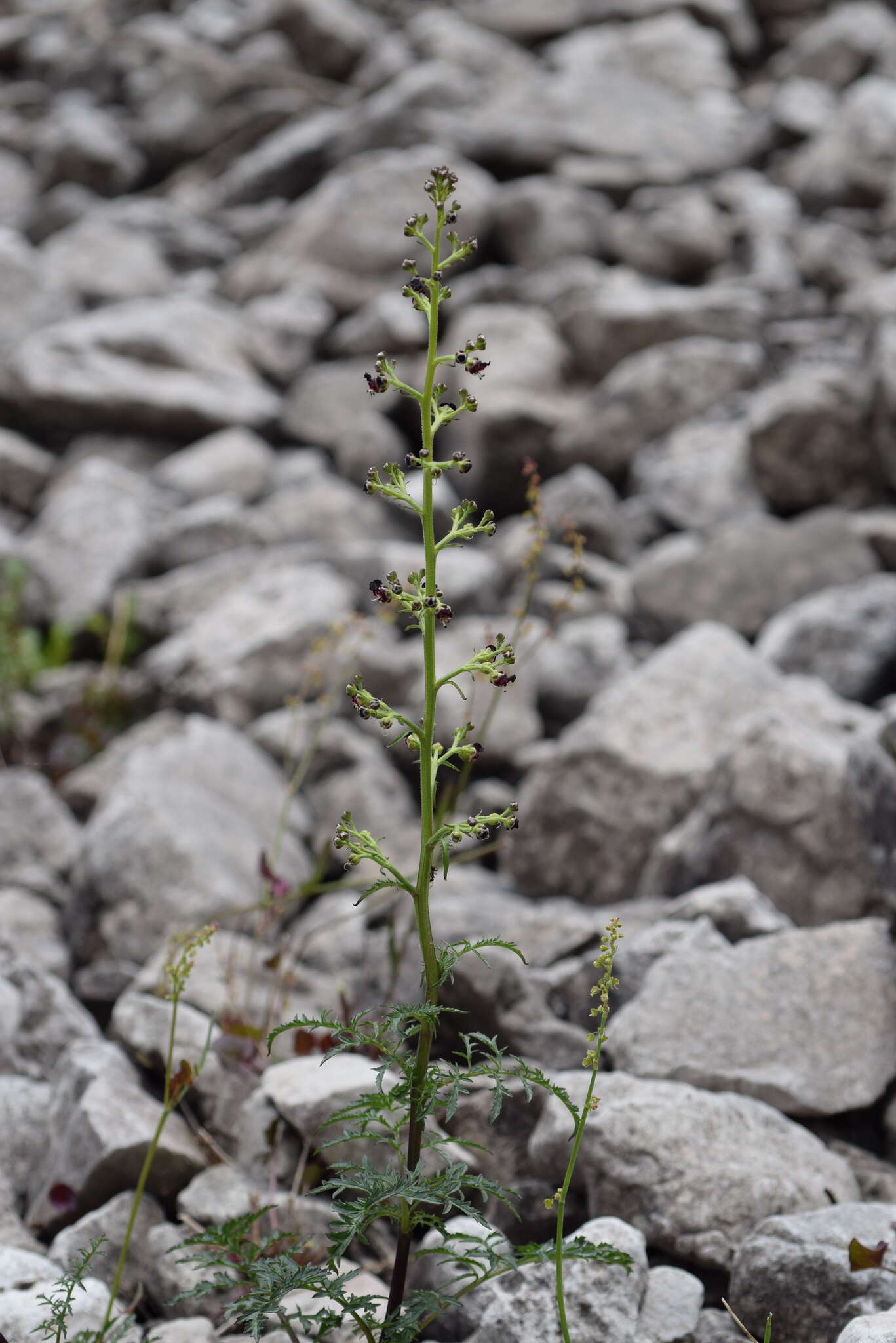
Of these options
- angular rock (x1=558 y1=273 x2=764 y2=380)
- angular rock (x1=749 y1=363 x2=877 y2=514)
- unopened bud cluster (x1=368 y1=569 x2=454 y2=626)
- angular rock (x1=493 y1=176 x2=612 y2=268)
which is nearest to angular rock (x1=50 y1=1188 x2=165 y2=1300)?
unopened bud cluster (x1=368 y1=569 x2=454 y2=626)

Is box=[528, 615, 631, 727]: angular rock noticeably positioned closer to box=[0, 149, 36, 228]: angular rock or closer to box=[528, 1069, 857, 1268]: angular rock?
box=[528, 1069, 857, 1268]: angular rock

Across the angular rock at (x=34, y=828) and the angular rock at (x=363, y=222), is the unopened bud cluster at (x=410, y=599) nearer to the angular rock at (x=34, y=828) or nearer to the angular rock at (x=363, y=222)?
the angular rock at (x=34, y=828)

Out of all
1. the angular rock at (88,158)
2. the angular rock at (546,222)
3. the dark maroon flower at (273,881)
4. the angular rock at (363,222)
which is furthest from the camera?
the angular rock at (88,158)

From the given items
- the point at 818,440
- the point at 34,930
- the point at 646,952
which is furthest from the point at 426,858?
the point at 818,440

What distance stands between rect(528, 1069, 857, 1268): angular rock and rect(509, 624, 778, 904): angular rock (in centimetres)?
188

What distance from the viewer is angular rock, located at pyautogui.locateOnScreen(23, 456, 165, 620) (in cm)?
765

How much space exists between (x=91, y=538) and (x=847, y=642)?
16.4 feet

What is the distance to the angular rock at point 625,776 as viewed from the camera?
16.1 ft

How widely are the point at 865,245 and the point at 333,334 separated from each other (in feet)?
16.5

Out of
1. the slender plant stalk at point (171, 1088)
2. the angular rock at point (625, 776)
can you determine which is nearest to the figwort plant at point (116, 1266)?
the slender plant stalk at point (171, 1088)

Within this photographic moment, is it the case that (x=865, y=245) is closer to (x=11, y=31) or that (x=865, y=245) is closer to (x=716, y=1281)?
(x=716, y=1281)

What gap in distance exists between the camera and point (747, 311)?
9.31m

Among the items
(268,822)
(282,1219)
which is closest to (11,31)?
(268,822)

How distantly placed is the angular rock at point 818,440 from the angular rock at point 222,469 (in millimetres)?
3691
